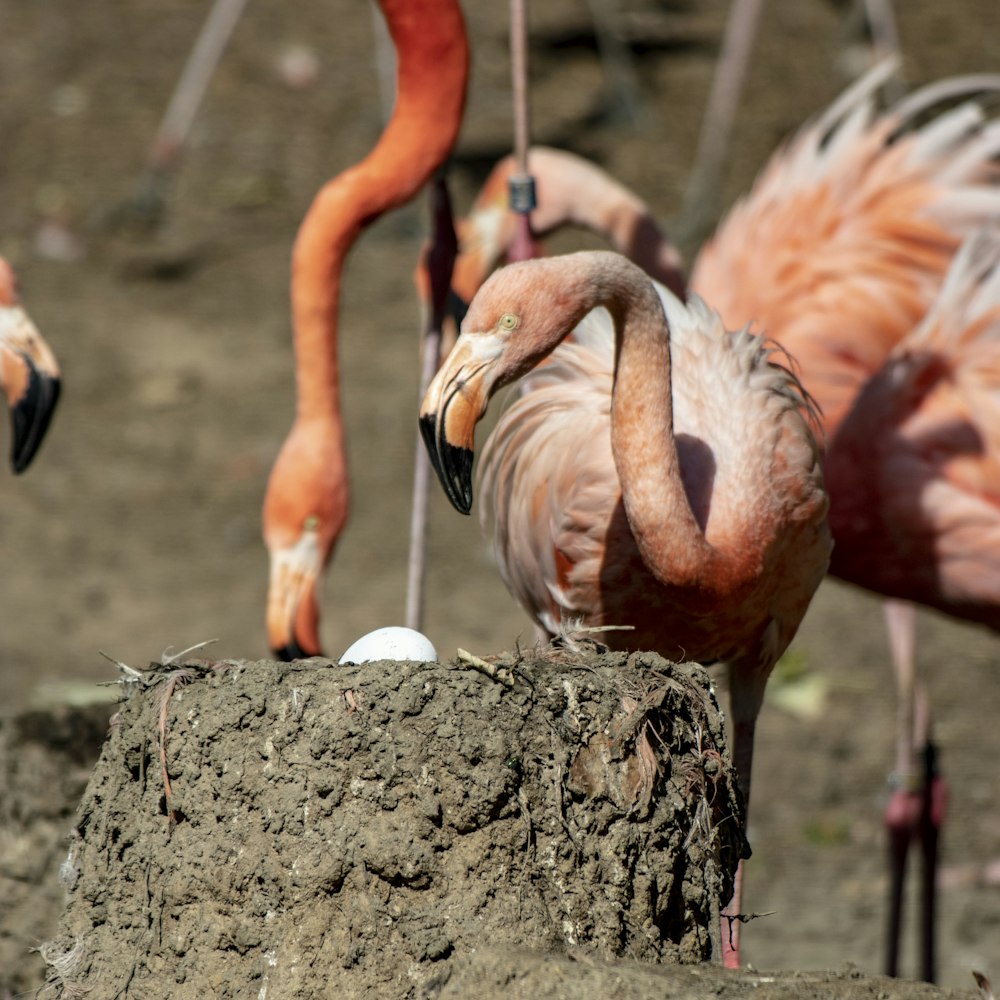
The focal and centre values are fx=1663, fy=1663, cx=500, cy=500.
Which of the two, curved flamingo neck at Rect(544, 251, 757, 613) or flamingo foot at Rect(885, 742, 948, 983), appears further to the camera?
flamingo foot at Rect(885, 742, 948, 983)

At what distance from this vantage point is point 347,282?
28.3ft

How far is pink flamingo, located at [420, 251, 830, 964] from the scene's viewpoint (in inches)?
113

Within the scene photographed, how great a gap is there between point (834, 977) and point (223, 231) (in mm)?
6962

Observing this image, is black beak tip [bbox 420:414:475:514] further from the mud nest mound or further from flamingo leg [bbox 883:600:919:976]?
flamingo leg [bbox 883:600:919:976]

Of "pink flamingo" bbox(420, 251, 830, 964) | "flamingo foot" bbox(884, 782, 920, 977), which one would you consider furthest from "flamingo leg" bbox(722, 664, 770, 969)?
"flamingo foot" bbox(884, 782, 920, 977)

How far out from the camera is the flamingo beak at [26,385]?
3.87 meters

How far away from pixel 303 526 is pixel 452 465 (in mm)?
1776

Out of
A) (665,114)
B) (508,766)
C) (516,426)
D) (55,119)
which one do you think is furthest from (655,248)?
(55,119)

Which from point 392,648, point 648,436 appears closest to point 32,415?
point 392,648

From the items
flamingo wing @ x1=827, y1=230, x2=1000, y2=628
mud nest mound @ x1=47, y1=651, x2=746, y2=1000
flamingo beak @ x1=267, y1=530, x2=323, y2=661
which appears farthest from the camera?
flamingo beak @ x1=267, y1=530, x2=323, y2=661

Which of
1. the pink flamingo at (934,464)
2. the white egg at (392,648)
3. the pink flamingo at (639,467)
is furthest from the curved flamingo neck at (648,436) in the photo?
the pink flamingo at (934,464)

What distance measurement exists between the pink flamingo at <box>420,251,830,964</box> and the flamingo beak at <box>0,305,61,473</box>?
1.04m

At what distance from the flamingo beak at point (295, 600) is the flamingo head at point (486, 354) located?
5.54 ft

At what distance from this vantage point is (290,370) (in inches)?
315
